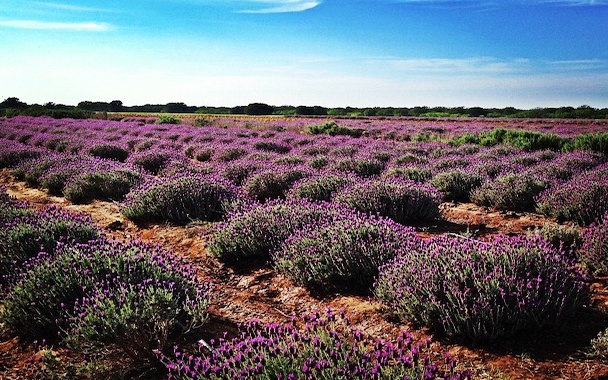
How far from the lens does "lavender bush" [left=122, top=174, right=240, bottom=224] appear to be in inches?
283

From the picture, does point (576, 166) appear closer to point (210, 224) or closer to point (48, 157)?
point (210, 224)

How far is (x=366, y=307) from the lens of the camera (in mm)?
3936

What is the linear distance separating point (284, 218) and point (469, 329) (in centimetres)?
280

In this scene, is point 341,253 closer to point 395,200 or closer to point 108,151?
point 395,200

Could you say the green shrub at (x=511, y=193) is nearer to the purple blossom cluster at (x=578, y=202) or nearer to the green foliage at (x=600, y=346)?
the purple blossom cluster at (x=578, y=202)

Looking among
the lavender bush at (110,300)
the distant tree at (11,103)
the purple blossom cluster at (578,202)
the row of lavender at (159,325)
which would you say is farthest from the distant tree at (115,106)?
the lavender bush at (110,300)

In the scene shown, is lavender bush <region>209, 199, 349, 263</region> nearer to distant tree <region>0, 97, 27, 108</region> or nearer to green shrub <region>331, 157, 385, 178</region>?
green shrub <region>331, 157, 385, 178</region>

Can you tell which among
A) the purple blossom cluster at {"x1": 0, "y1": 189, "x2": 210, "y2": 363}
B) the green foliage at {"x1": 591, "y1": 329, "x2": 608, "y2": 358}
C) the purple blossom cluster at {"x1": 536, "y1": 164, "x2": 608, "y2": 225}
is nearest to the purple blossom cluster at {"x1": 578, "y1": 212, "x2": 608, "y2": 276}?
the green foliage at {"x1": 591, "y1": 329, "x2": 608, "y2": 358}

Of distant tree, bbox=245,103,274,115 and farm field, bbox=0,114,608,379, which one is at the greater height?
distant tree, bbox=245,103,274,115

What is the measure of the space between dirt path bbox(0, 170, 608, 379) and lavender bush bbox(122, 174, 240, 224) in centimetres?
26

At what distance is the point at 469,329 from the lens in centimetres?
316

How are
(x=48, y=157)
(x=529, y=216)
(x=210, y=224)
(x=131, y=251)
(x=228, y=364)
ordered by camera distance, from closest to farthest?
(x=228, y=364) < (x=131, y=251) < (x=210, y=224) < (x=529, y=216) < (x=48, y=157)

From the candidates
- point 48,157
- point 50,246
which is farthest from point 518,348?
point 48,157

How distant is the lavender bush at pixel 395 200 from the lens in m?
6.72
